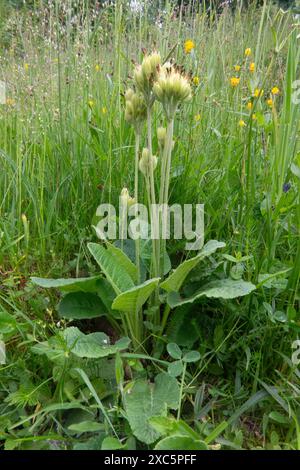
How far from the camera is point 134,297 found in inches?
38.2

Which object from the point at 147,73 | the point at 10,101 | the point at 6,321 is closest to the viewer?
the point at 147,73

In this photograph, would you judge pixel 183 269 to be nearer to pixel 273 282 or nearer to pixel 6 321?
pixel 273 282

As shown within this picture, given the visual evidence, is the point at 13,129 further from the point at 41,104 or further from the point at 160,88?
the point at 160,88

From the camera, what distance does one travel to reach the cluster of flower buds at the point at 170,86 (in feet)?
2.91

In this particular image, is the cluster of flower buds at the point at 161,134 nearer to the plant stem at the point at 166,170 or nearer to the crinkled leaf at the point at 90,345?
the plant stem at the point at 166,170

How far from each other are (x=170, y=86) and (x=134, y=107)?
119 mm

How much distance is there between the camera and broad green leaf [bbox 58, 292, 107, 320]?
43.2 inches

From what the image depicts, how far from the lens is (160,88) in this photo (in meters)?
0.90

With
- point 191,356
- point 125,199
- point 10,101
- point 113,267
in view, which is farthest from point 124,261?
point 10,101

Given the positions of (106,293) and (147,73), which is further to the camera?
(106,293)

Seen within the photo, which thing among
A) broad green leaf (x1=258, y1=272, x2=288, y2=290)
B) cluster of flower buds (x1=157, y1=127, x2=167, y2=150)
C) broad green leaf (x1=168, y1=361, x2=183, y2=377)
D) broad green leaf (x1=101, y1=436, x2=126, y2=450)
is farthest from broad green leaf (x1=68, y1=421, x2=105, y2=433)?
cluster of flower buds (x1=157, y1=127, x2=167, y2=150)

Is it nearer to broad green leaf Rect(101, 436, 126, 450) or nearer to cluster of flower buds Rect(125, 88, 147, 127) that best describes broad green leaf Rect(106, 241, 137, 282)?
cluster of flower buds Rect(125, 88, 147, 127)

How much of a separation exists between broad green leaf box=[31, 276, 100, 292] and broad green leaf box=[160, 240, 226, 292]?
167mm
